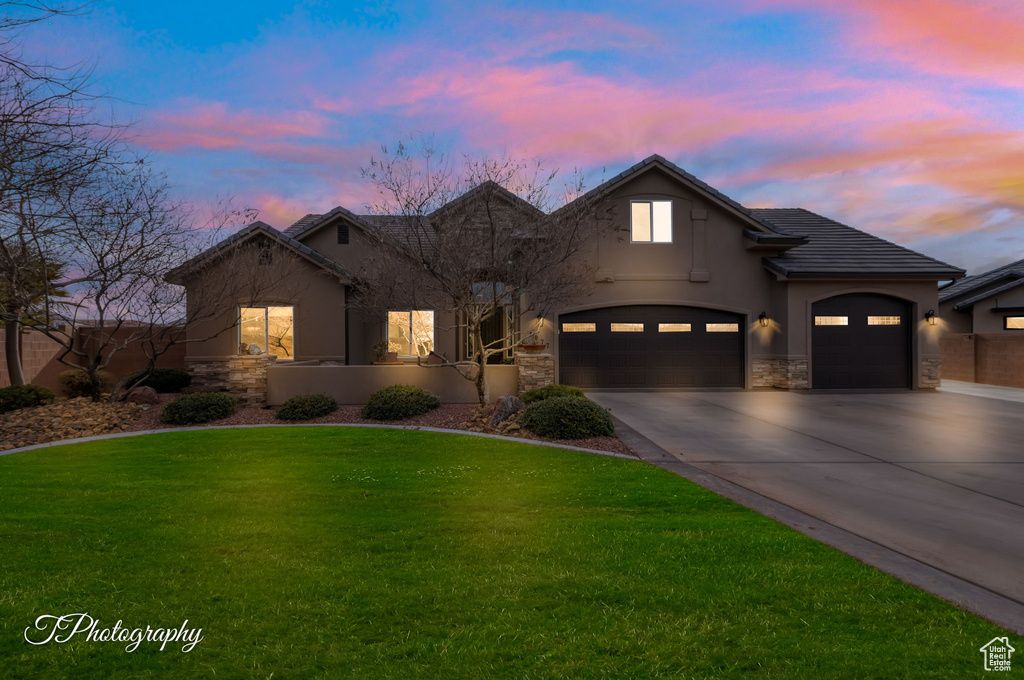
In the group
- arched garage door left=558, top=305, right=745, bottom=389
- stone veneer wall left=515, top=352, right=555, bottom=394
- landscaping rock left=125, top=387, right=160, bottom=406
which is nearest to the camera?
stone veneer wall left=515, top=352, right=555, bottom=394

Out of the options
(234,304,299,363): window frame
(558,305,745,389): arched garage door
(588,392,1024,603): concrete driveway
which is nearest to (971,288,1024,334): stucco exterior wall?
(588,392,1024,603): concrete driveway

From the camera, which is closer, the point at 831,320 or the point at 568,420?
the point at 568,420

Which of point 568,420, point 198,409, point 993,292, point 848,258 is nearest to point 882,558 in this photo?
point 568,420

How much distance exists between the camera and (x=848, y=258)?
835 inches

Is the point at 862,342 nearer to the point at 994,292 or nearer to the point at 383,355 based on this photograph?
the point at 994,292

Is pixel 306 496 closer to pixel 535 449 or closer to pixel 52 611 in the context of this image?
pixel 52 611

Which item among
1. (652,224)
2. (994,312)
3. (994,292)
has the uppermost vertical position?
(652,224)

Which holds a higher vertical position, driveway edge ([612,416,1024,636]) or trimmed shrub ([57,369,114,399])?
trimmed shrub ([57,369,114,399])

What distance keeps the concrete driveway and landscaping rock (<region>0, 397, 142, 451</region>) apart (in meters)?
11.6

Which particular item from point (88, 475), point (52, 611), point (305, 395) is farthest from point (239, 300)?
point (52, 611)

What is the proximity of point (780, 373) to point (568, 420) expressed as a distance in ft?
41.0

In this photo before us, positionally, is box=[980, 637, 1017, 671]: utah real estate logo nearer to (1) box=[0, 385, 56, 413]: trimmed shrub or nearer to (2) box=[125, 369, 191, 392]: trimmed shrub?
(1) box=[0, 385, 56, 413]: trimmed shrub

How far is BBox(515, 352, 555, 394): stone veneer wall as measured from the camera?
51.0 ft

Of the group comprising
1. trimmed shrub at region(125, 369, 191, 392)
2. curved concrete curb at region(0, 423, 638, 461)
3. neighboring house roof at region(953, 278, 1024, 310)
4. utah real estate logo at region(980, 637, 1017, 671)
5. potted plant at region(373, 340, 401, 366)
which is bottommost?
utah real estate logo at region(980, 637, 1017, 671)
